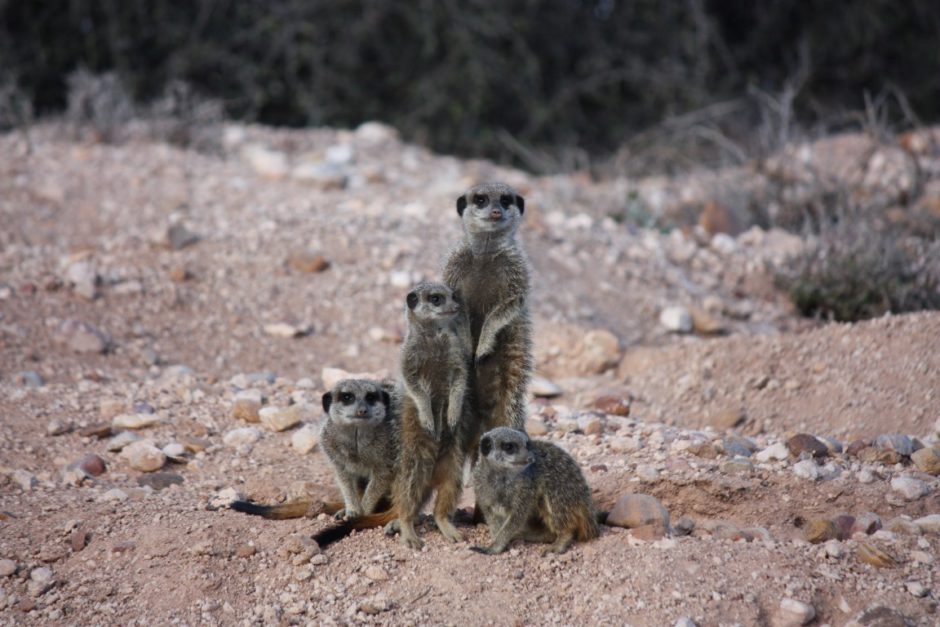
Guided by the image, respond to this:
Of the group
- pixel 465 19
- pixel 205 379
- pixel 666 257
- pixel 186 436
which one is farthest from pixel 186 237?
pixel 465 19

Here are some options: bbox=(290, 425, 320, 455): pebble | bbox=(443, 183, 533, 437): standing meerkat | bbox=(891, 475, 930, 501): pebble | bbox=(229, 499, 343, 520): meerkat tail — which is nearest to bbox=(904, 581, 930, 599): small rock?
bbox=(891, 475, 930, 501): pebble

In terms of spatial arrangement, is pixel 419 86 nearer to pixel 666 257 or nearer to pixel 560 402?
pixel 666 257

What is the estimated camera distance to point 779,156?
8445 mm

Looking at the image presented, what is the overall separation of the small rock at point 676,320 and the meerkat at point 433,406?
2874 mm

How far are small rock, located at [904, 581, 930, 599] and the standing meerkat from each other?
143 centimetres

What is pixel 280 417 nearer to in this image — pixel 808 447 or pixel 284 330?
pixel 284 330

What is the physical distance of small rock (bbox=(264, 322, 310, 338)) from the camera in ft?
20.0

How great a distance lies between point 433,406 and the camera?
3.95m

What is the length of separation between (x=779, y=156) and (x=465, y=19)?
12.8 feet

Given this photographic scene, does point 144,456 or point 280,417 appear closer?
point 144,456

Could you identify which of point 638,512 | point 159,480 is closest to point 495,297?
point 638,512

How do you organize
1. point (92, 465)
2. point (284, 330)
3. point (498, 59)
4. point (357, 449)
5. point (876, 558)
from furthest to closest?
point (498, 59) < point (284, 330) < point (92, 465) < point (357, 449) < point (876, 558)

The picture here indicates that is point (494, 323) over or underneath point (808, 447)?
over

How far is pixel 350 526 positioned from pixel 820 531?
1.62 meters
